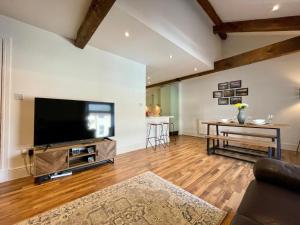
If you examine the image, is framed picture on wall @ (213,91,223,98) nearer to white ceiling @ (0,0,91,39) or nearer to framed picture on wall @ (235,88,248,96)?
framed picture on wall @ (235,88,248,96)

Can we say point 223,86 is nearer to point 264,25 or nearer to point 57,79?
point 264,25

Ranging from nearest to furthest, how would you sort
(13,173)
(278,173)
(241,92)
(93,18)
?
(278,173)
(93,18)
(13,173)
(241,92)

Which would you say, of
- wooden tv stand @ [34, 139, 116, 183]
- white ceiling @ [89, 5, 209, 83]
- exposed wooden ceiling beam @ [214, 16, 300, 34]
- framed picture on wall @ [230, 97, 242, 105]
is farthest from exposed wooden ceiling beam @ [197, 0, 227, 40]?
wooden tv stand @ [34, 139, 116, 183]

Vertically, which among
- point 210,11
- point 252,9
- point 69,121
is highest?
point 210,11

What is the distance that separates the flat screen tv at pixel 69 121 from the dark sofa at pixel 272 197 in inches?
103

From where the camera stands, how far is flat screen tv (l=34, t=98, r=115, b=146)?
7.57 ft

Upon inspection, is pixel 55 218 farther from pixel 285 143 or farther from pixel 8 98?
pixel 285 143

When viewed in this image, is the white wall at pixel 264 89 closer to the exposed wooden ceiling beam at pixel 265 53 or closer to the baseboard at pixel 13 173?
the exposed wooden ceiling beam at pixel 265 53

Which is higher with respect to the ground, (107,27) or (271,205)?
(107,27)

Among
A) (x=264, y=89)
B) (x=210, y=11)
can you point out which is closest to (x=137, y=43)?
(x=210, y=11)

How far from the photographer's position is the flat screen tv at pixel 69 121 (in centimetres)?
231

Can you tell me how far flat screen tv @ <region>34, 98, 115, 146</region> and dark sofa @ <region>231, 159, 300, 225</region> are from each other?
2.62 metres

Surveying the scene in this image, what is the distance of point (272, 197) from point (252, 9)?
13.1 feet

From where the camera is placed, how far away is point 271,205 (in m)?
0.91
